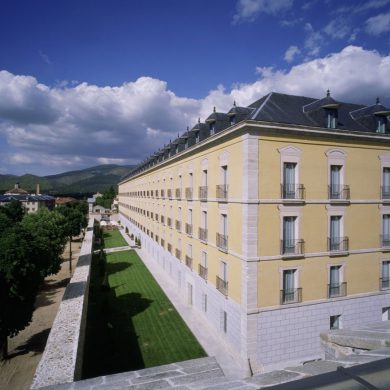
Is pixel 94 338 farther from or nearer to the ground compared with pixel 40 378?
nearer to the ground

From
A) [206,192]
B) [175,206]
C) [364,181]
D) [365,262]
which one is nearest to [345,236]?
[365,262]

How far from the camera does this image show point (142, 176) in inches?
2124

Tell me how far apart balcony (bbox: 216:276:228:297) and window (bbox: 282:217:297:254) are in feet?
14.4

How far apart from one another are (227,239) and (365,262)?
889 cm

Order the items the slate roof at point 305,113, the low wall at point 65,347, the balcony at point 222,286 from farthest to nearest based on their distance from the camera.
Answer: the balcony at point 222,286
the slate roof at point 305,113
the low wall at point 65,347

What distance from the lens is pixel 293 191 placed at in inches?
689

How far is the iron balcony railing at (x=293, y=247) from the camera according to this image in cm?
1730

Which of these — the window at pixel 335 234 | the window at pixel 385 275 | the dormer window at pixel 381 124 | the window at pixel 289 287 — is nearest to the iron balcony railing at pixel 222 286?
the window at pixel 289 287

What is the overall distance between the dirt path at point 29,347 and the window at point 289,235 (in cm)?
1527

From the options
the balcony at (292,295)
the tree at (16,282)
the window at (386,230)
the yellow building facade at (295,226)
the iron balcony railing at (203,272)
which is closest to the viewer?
the yellow building facade at (295,226)

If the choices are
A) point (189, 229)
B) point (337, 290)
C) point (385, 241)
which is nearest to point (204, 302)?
point (189, 229)

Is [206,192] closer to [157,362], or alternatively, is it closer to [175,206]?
[175,206]

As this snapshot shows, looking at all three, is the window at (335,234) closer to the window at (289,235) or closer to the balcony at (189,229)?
the window at (289,235)

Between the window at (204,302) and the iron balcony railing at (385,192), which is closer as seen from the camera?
the iron balcony railing at (385,192)
